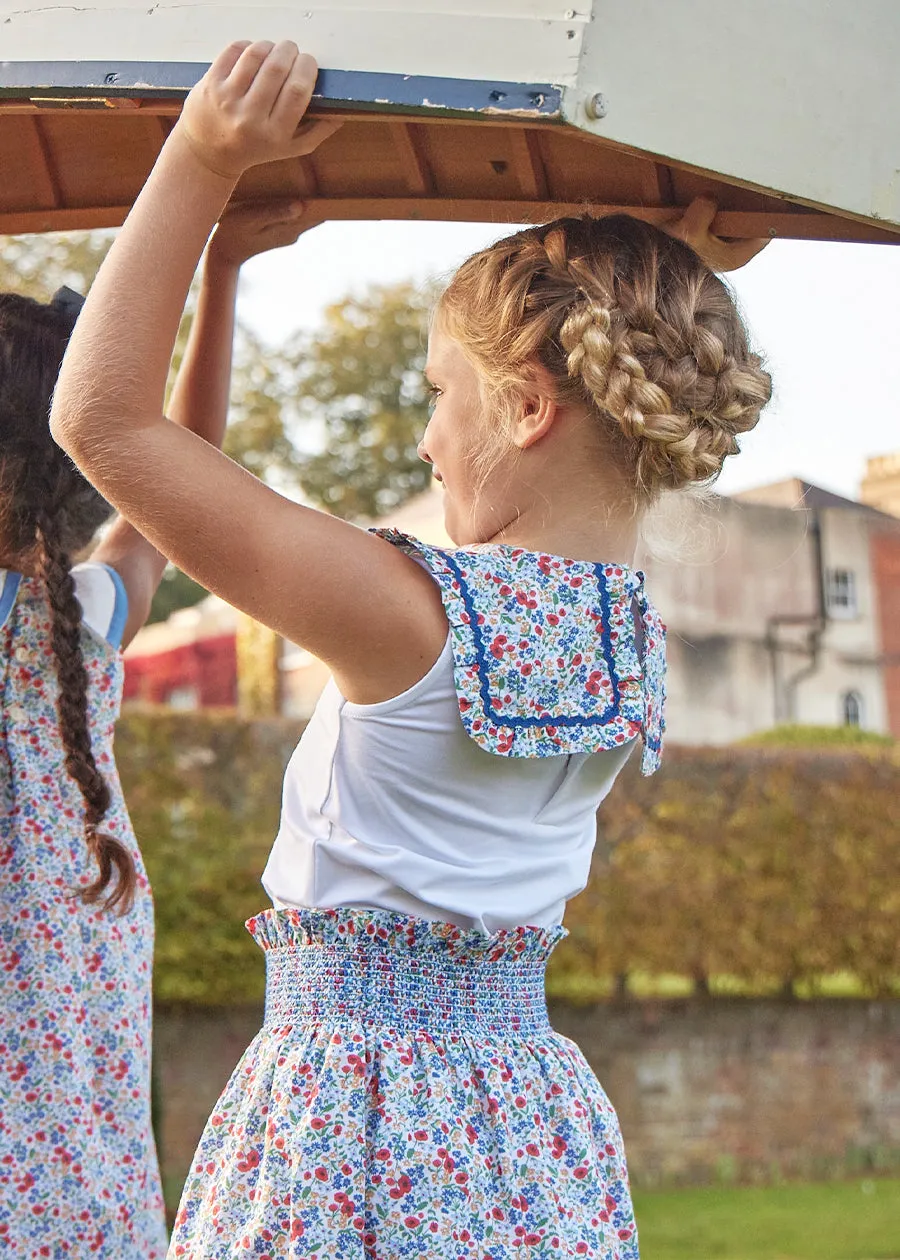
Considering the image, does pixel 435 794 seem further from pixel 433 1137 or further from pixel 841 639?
pixel 841 639

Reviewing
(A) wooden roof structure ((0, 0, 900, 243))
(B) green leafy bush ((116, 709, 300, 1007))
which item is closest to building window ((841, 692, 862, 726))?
(B) green leafy bush ((116, 709, 300, 1007))

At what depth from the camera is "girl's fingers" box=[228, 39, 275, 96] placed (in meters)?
1.62

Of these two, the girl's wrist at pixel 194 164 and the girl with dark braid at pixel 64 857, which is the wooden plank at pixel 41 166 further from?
the girl's wrist at pixel 194 164

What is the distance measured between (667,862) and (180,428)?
7.51 meters

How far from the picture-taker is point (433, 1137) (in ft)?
5.98

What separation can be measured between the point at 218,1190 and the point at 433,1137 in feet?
0.89

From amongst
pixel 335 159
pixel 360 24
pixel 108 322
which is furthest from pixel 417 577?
pixel 335 159

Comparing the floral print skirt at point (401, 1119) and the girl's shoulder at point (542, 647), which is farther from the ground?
the girl's shoulder at point (542, 647)

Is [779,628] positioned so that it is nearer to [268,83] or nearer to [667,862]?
[667,862]

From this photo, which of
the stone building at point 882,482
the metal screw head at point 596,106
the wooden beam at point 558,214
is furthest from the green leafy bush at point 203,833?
the stone building at point 882,482

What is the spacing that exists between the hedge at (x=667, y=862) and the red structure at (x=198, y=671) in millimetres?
11938

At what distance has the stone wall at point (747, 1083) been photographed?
28.3 ft

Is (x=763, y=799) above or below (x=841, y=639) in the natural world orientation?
below

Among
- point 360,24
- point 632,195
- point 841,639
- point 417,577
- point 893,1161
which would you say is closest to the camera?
point 360,24
